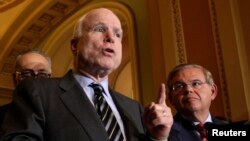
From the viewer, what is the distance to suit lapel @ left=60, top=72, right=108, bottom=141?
1.29 meters

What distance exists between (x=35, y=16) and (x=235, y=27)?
4.25 metres

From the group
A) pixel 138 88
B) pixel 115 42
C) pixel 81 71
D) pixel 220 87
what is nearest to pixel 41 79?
pixel 81 71

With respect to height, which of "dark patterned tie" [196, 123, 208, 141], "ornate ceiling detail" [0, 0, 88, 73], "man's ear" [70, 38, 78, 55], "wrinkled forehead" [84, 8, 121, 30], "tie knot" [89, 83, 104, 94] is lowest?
"dark patterned tie" [196, 123, 208, 141]

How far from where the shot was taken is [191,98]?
2.18m

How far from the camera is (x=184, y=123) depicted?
2109 millimetres

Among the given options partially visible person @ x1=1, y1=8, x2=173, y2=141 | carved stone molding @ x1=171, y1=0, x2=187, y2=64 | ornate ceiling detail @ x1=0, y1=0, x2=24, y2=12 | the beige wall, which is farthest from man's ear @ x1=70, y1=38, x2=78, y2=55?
ornate ceiling detail @ x1=0, y1=0, x2=24, y2=12

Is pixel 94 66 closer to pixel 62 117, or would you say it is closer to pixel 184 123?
pixel 62 117

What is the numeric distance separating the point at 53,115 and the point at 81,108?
0.34 ft

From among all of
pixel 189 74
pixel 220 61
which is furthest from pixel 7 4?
pixel 189 74

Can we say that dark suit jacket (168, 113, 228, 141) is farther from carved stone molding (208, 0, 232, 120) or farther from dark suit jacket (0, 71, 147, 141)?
carved stone molding (208, 0, 232, 120)

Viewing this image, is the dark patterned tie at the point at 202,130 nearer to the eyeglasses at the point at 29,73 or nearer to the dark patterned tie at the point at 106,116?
the dark patterned tie at the point at 106,116

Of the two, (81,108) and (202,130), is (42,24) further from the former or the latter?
(81,108)

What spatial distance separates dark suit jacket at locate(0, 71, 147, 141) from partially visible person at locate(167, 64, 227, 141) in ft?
2.30

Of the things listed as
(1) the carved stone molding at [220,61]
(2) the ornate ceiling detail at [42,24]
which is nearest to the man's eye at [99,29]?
(1) the carved stone molding at [220,61]
